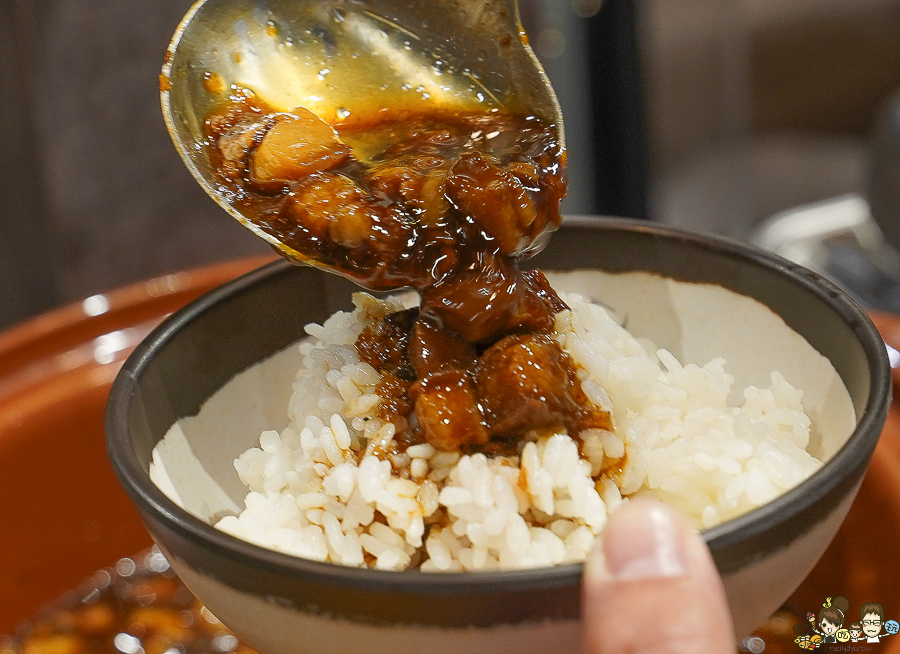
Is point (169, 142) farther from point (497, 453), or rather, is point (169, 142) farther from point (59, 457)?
point (497, 453)

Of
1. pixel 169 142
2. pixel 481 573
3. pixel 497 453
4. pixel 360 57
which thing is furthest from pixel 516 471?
pixel 169 142

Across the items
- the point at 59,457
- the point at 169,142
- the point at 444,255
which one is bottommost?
the point at 59,457

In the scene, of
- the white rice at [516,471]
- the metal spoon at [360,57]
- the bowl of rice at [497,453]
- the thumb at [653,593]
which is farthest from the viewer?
the metal spoon at [360,57]

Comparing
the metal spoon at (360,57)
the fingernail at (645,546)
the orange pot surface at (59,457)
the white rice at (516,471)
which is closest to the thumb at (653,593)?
the fingernail at (645,546)

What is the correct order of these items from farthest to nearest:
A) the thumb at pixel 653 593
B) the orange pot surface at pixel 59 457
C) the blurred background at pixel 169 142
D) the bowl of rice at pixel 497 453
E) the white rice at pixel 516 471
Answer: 1. the blurred background at pixel 169 142
2. the orange pot surface at pixel 59 457
3. the white rice at pixel 516 471
4. the bowl of rice at pixel 497 453
5. the thumb at pixel 653 593

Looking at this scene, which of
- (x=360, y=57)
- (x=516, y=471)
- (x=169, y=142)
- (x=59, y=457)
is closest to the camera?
(x=516, y=471)

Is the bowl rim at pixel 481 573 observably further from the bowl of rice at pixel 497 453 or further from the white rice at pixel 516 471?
the white rice at pixel 516 471

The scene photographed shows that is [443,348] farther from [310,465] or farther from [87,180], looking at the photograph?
[87,180]
